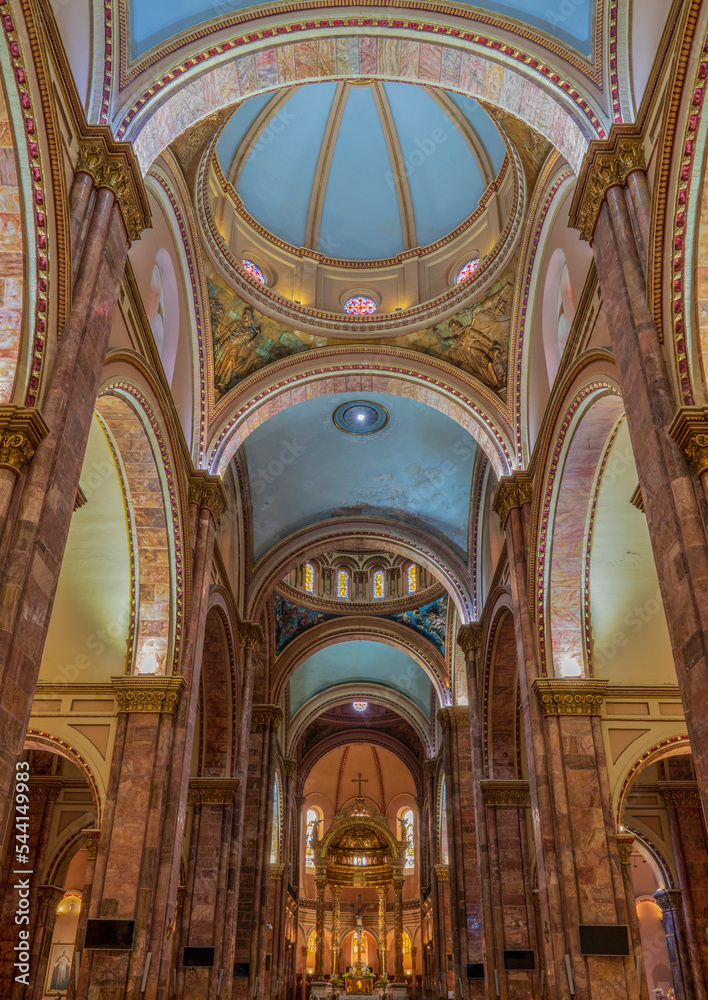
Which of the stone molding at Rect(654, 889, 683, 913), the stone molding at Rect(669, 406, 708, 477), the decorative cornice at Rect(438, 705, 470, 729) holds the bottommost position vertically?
the stone molding at Rect(654, 889, 683, 913)

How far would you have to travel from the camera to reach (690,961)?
16297 millimetres

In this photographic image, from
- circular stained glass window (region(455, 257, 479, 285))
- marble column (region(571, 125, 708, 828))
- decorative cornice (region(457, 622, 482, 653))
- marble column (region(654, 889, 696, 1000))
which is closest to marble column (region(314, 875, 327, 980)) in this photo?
marble column (region(654, 889, 696, 1000))

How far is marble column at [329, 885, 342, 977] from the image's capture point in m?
35.3

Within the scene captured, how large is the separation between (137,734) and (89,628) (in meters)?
2.19

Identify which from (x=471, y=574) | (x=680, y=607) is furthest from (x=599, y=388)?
(x=471, y=574)

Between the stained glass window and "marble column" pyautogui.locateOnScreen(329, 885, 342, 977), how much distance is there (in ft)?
11.4

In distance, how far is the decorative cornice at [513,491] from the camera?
1365cm

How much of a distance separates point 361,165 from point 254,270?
3.55m

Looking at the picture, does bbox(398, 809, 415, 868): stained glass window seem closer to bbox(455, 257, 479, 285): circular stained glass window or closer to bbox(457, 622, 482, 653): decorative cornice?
bbox(457, 622, 482, 653): decorative cornice

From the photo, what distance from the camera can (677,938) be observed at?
17.0 meters

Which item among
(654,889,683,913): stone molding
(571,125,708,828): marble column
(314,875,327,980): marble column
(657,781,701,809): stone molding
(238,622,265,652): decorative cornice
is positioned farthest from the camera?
(314,875,327,980): marble column

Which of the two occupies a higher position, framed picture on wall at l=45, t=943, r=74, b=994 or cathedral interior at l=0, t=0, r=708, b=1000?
Answer: cathedral interior at l=0, t=0, r=708, b=1000

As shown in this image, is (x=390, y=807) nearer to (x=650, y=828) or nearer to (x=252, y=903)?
(x=252, y=903)

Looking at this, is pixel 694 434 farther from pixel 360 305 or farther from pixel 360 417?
pixel 360 417
